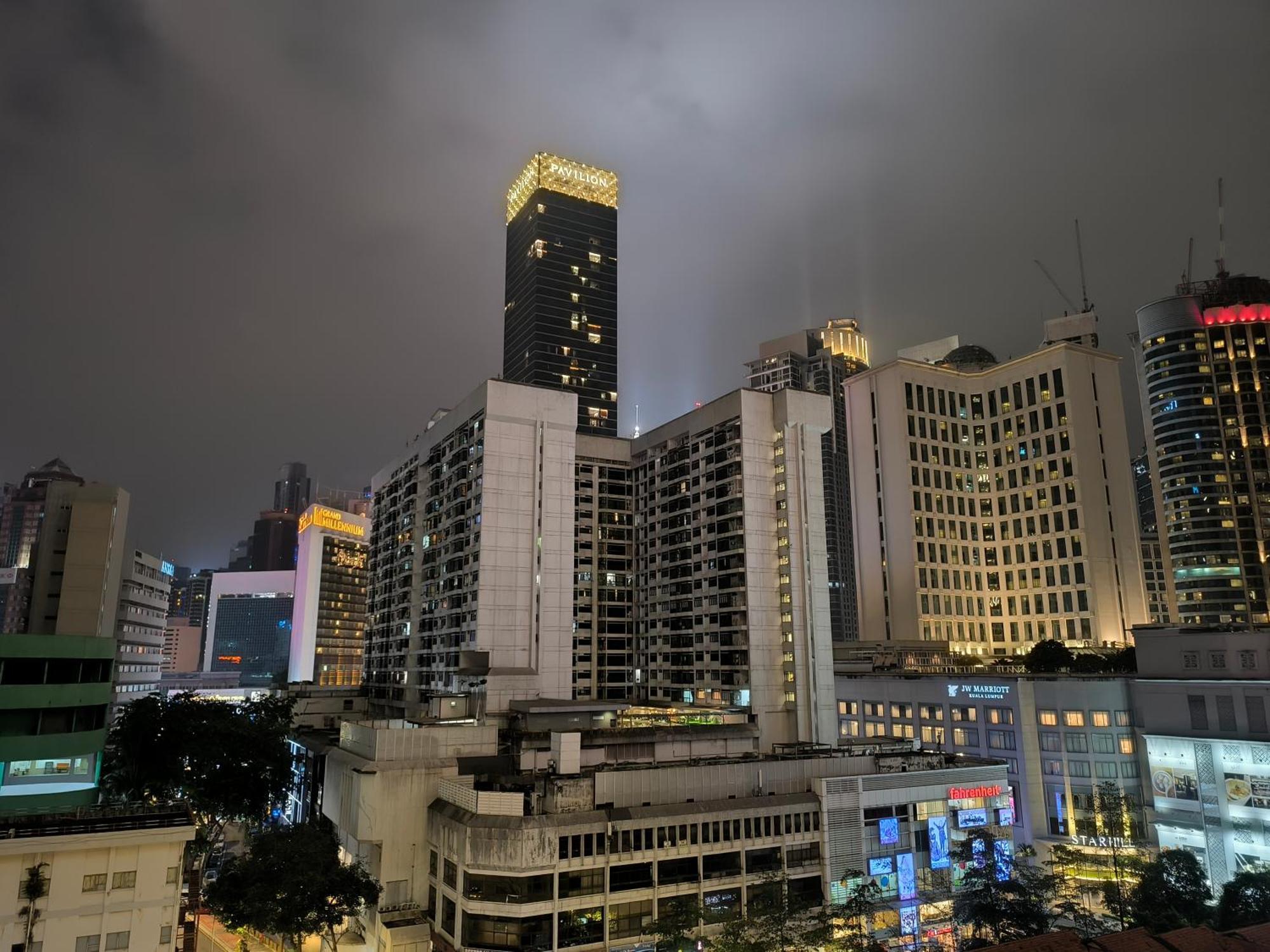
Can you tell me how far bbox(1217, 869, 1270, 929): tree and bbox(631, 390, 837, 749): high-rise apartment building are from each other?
5808cm

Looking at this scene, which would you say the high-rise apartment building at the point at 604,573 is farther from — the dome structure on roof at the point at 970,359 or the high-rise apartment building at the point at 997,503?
the dome structure on roof at the point at 970,359

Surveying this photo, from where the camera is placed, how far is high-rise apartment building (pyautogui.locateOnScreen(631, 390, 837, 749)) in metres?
113

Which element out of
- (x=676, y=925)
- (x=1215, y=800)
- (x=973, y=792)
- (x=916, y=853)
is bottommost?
(x=676, y=925)

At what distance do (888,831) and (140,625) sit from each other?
151386 mm

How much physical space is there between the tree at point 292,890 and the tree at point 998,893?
4253 centimetres

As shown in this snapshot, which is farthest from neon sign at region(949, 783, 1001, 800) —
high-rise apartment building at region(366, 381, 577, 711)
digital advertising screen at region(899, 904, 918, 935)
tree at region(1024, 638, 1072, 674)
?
tree at region(1024, 638, 1072, 674)

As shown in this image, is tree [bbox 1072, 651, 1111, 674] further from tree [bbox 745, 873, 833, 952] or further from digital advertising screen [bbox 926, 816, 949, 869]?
tree [bbox 745, 873, 833, 952]

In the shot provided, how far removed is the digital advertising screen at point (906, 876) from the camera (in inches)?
2557

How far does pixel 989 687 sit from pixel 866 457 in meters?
68.1

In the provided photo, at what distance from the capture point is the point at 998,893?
60469 mm

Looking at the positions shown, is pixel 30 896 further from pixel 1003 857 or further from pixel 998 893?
pixel 1003 857

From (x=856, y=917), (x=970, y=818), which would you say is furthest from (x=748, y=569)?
(x=856, y=917)

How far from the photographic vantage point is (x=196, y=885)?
73.4 meters

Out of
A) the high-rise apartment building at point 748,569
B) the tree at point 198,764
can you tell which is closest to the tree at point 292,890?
the tree at point 198,764
